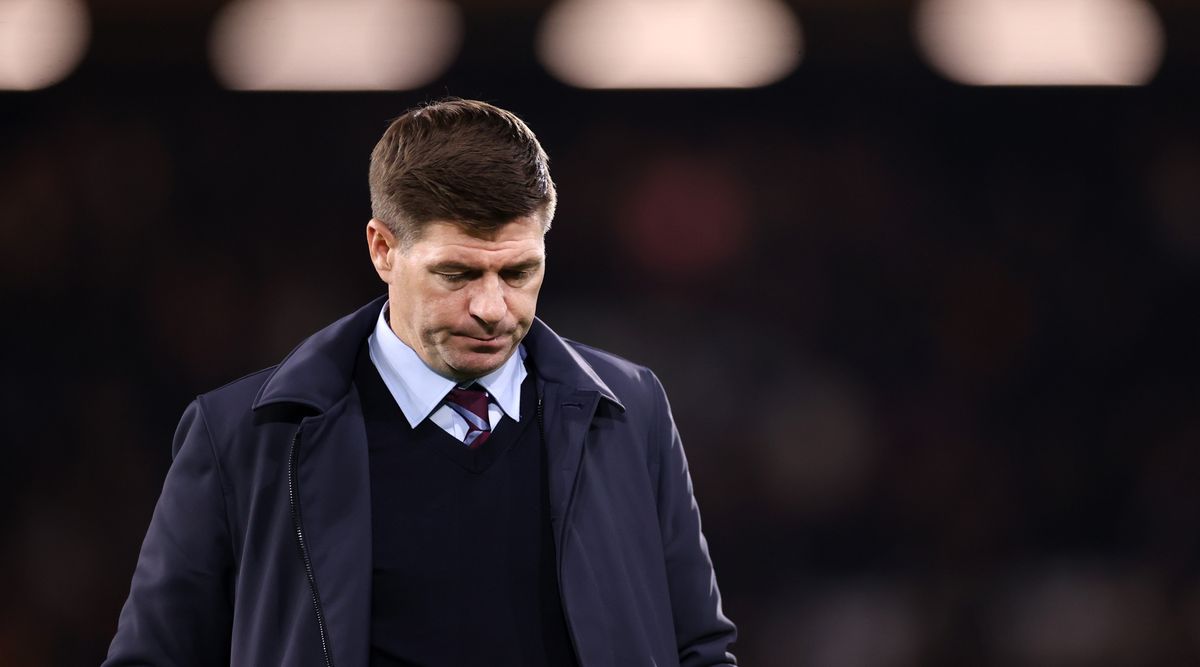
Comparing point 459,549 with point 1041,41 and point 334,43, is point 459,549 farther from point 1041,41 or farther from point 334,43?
point 1041,41

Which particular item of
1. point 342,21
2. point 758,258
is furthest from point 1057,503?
point 342,21

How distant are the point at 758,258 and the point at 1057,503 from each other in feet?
3.18

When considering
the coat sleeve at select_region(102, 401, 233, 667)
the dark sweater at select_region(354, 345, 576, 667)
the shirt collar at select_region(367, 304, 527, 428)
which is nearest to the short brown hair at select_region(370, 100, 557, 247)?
the shirt collar at select_region(367, 304, 527, 428)

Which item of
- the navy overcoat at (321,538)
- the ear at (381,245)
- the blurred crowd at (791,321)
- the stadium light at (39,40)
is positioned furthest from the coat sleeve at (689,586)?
the stadium light at (39,40)

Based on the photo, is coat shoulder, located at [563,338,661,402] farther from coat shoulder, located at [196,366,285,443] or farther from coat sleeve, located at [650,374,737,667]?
coat shoulder, located at [196,366,285,443]

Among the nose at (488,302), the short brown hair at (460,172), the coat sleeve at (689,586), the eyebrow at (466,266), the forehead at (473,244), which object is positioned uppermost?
the short brown hair at (460,172)

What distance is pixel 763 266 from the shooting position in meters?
2.89

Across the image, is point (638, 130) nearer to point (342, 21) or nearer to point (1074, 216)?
point (342, 21)

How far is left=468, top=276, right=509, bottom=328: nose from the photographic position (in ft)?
4.83

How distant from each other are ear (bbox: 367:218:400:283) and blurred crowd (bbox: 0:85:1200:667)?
1.28 meters

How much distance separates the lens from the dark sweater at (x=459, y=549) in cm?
143

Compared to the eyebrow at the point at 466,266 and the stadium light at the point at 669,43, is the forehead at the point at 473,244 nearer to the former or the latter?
the eyebrow at the point at 466,266

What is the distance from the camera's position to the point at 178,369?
9.18 feet

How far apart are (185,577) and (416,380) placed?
364 millimetres
